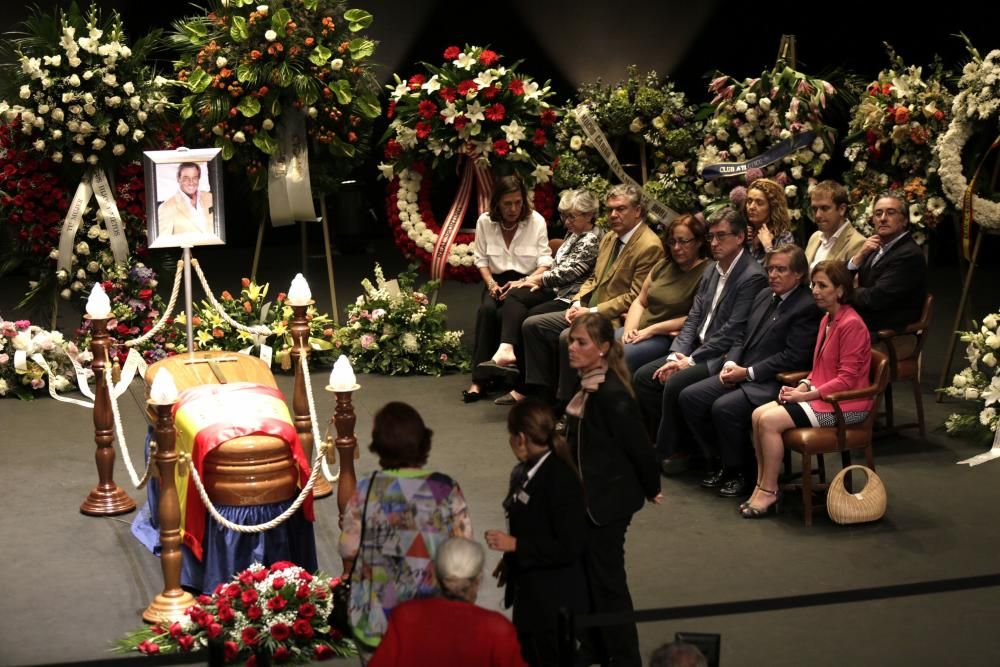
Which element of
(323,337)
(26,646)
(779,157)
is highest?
(779,157)

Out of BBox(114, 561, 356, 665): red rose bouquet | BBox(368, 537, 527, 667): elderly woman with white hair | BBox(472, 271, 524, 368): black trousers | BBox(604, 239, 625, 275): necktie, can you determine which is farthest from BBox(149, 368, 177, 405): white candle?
BBox(472, 271, 524, 368): black trousers

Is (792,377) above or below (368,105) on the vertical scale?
below

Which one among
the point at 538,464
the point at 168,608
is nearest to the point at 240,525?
the point at 168,608

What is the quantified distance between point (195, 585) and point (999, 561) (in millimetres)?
3006

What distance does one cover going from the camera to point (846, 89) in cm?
845

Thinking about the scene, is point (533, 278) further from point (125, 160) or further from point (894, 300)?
point (125, 160)

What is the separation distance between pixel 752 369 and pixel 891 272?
109 centimetres

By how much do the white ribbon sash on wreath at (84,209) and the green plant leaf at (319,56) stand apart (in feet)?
4.53

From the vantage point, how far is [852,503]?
5.75 m

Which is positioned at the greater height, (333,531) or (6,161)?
(6,161)

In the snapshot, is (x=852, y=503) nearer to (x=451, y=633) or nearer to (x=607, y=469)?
(x=607, y=469)

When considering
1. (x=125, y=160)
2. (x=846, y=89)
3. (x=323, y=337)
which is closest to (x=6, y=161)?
Answer: (x=125, y=160)

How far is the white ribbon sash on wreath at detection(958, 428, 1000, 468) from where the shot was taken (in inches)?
258

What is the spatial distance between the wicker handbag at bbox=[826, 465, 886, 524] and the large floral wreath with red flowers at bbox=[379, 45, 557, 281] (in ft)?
11.0
